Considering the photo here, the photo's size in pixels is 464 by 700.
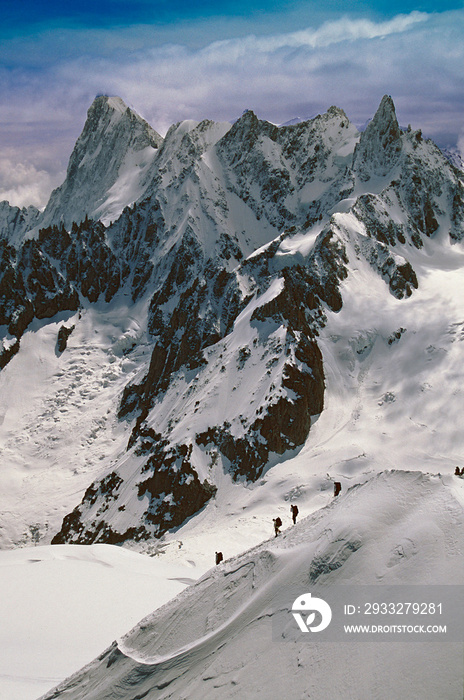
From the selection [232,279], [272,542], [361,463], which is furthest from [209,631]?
[232,279]

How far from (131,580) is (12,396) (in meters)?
153

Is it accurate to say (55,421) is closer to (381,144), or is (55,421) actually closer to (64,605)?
(381,144)

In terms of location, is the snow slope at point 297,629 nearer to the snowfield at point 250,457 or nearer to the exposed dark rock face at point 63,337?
the snowfield at point 250,457

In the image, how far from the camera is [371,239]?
129 metres

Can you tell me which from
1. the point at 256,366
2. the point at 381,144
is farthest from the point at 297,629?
the point at 381,144

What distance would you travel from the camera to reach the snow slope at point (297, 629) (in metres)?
12.2

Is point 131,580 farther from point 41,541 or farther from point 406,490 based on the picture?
point 41,541
